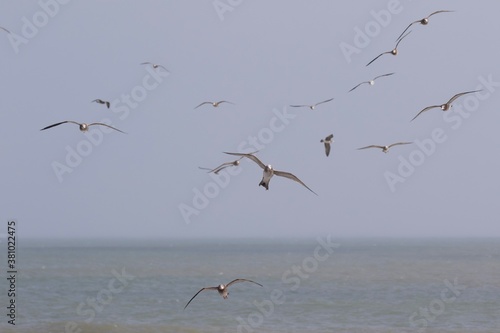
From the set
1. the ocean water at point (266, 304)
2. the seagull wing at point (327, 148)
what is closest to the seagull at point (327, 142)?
the seagull wing at point (327, 148)

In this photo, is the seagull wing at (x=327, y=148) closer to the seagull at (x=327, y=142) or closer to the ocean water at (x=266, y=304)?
the seagull at (x=327, y=142)

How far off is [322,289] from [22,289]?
2329 centimetres

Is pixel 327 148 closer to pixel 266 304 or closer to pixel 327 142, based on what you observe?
pixel 327 142

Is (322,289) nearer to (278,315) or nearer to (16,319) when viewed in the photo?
(278,315)

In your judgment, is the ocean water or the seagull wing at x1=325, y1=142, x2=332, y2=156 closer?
the seagull wing at x1=325, y1=142, x2=332, y2=156

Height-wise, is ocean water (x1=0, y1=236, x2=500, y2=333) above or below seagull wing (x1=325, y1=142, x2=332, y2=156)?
below

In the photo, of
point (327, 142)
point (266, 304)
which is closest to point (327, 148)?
point (327, 142)

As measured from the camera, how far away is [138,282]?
7062 centimetres

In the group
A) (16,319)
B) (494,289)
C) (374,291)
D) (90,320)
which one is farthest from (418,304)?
(16,319)

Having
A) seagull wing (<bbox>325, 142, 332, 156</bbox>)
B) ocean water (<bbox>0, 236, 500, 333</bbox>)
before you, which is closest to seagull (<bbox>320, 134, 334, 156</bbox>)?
seagull wing (<bbox>325, 142, 332, 156</bbox>)

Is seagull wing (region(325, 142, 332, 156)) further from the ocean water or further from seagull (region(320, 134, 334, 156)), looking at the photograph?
the ocean water

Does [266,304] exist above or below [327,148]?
below

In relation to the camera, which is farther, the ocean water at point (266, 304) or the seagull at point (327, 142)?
the ocean water at point (266, 304)

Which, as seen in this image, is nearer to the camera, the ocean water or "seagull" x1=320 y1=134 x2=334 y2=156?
"seagull" x1=320 y1=134 x2=334 y2=156
